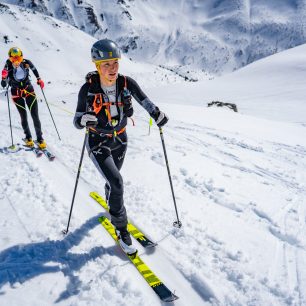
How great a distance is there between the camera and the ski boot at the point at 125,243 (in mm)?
5338

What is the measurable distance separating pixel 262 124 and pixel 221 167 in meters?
10.1

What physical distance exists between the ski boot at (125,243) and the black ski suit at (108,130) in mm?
137

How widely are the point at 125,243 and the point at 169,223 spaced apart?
131cm

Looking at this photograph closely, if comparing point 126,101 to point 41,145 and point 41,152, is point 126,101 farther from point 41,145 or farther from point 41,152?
point 41,145

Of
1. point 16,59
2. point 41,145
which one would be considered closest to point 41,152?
point 41,145

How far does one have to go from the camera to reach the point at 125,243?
5.42 metres

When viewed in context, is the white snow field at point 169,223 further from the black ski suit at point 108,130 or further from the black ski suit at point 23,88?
the black ski suit at point 23,88

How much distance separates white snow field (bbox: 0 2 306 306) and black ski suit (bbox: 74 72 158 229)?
3.50 feet

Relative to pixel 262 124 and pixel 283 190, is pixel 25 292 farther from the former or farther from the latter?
pixel 262 124

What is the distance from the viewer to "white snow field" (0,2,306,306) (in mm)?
4715

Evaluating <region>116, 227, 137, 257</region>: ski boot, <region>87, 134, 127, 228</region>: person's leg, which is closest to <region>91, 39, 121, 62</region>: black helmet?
<region>87, 134, 127, 228</region>: person's leg

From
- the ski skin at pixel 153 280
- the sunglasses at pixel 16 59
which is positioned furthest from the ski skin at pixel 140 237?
the sunglasses at pixel 16 59

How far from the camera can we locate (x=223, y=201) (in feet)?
24.2

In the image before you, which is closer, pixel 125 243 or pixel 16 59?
pixel 125 243
